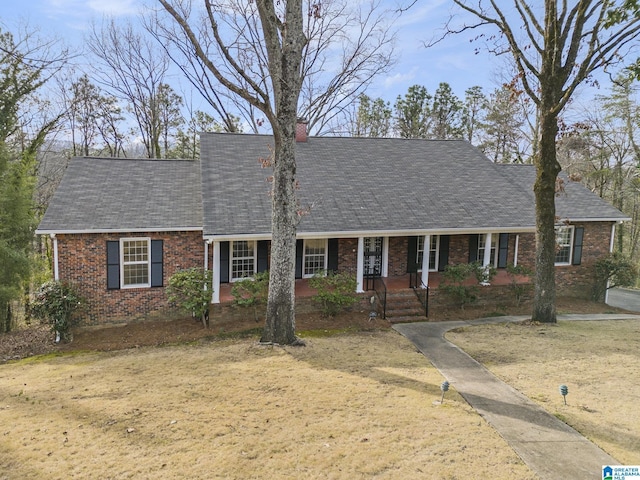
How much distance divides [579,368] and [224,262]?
9.17m

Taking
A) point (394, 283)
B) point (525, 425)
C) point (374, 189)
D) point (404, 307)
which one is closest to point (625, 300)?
point (394, 283)

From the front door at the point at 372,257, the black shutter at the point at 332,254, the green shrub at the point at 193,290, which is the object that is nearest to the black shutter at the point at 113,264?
the green shrub at the point at 193,290

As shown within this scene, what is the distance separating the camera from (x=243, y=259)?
1328cm

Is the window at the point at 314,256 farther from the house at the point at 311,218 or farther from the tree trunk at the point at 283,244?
the tree trunk at the point at 283,244

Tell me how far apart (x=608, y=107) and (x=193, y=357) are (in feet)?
88.9

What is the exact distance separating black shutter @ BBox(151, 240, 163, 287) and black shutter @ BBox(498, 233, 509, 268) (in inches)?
451

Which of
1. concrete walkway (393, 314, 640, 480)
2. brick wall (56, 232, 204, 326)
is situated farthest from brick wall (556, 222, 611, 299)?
brick wall (56, 232, 204, 326)

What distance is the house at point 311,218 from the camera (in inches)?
461

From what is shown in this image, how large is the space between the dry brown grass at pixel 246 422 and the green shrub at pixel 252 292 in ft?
9.15

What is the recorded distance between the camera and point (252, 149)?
1594 centimetres

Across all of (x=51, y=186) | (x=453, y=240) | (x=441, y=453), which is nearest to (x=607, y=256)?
(x=453, y=240)

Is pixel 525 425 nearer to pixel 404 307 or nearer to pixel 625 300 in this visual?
pixel 404 307

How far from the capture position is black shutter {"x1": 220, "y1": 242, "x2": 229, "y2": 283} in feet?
41.4

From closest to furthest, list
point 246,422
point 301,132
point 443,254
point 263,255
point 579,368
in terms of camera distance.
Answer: point 246,422 → point 579,368 → point 263,255 → point 443,254 → point 301,132
